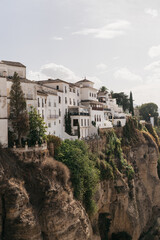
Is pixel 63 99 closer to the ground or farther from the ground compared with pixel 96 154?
farther from the ground

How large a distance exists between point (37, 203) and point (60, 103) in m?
17.5

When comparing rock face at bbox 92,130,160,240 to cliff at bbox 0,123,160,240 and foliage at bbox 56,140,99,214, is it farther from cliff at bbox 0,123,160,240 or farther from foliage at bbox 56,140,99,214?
foliage at bbox 56,140,99,214

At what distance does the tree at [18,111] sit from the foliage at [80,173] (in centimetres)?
491

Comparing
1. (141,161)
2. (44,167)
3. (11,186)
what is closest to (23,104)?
(44,167)

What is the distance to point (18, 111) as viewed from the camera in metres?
26.7

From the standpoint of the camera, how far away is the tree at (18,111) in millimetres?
26500

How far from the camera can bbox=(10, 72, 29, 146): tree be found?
2650 centimetres

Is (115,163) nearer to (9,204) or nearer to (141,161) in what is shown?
(141,161)

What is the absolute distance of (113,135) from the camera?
1759 inches

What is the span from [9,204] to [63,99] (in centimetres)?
2062

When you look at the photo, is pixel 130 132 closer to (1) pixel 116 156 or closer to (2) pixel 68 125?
(1) pixel 116 156

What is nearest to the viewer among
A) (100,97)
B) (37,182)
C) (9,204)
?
(9,204)

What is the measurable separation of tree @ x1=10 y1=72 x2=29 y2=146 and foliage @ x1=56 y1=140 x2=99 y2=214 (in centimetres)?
491

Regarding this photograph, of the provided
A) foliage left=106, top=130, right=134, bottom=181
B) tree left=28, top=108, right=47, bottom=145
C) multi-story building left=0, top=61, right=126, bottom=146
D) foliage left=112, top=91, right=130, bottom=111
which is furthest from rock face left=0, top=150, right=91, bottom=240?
foliage left=112, top=91, right=130, bottom=111
